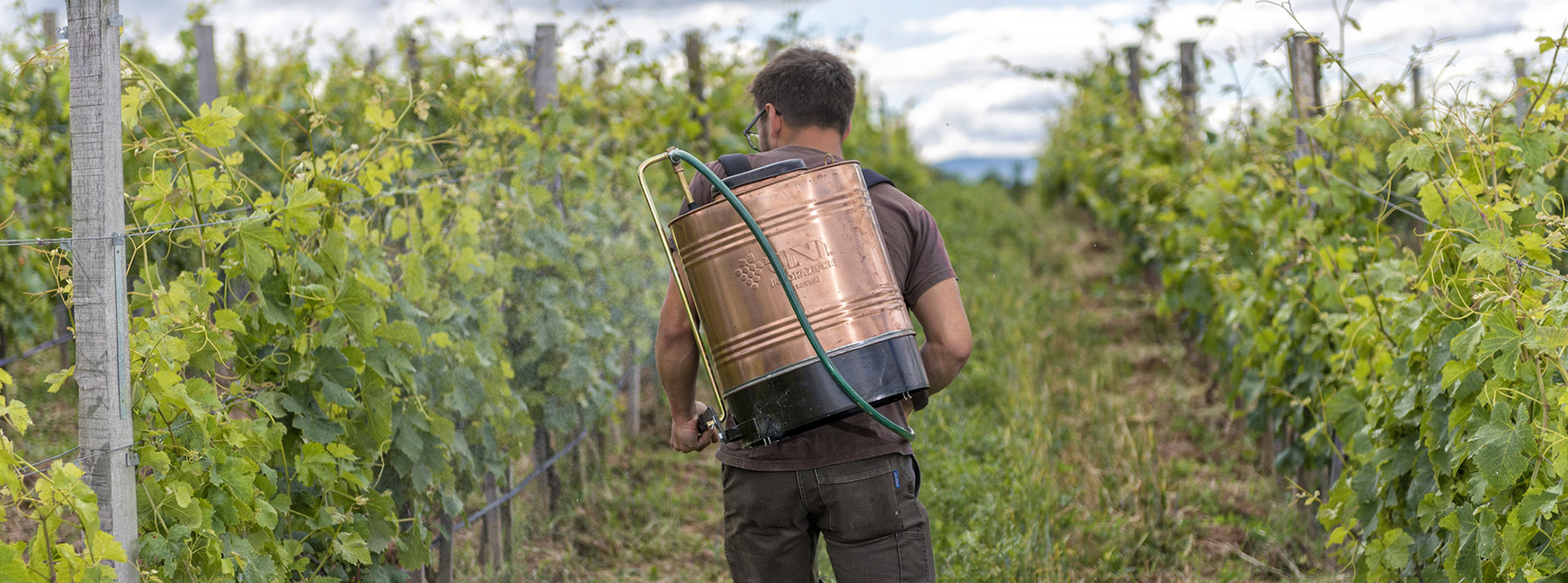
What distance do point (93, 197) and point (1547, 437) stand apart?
8.30 ft

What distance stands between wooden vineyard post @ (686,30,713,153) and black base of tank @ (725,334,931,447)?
191 inches

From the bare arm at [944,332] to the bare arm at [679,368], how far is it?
0.45 m

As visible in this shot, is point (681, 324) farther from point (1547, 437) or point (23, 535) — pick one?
point (23, 535)

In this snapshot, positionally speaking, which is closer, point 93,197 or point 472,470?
point 93,197

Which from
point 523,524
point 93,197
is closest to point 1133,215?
point 523,524

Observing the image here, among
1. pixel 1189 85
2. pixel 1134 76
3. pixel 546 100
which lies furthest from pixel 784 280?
pixel 1134 76

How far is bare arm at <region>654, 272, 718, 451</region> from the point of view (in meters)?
2.24

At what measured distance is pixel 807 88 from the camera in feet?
7.09

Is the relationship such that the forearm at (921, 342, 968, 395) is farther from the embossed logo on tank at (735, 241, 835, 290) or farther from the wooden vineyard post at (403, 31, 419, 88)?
the wooden vineyard post at (403, 31, 419, 88)

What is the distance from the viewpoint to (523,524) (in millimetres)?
4266

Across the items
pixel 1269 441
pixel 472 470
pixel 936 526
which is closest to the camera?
pixel 472 470

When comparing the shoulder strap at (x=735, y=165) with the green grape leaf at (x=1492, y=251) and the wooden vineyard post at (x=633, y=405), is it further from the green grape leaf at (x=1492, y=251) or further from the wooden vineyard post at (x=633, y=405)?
the wooden vineyard post at (x=633, y=405)

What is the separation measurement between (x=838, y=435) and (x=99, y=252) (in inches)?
50.7

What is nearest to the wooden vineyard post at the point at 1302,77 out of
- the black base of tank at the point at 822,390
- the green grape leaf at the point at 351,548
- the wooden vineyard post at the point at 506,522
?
the black base of tank at the point at 822,390
